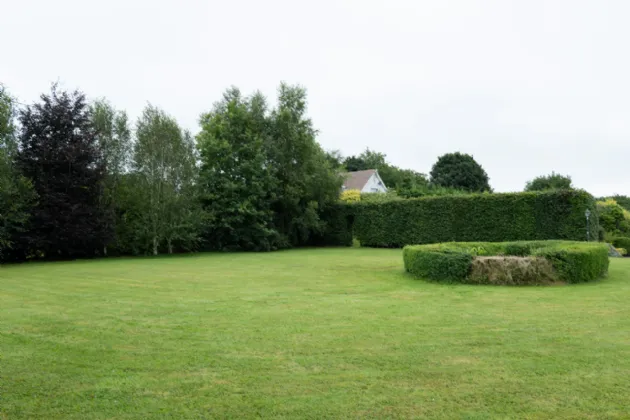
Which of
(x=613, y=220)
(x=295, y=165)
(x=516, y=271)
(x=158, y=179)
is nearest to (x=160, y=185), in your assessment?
(x=158, y=179)

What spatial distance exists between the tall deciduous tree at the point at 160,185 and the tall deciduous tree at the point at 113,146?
2.28 ft

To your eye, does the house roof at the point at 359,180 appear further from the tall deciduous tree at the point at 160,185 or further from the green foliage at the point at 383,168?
the tall deciduous tree at the point at 160,185

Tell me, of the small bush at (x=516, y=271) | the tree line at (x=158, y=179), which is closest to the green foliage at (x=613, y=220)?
the tree line at (x=158, y=179)

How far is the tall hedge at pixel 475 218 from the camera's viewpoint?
69.6 feet

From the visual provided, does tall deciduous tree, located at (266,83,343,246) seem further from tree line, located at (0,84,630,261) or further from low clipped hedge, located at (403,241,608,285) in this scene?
low clipped hedge, located at (403,241,608,285)

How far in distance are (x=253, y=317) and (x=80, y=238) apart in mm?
17297

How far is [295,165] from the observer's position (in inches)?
1109

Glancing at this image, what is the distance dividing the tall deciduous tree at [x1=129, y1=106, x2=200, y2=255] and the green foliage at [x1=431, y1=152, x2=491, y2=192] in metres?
36.0

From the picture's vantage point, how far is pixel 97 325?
6.16m

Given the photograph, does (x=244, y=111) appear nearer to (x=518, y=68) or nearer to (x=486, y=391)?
(x=518, y=68)

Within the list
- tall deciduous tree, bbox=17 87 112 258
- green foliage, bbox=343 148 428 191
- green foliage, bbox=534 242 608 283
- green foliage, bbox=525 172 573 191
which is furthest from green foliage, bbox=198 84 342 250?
green foliage, bbox=343 148 428 191

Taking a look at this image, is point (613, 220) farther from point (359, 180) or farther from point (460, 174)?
point (359, 180)

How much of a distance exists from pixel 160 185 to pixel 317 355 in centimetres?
2103

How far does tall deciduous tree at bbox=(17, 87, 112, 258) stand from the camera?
20.2 metres
